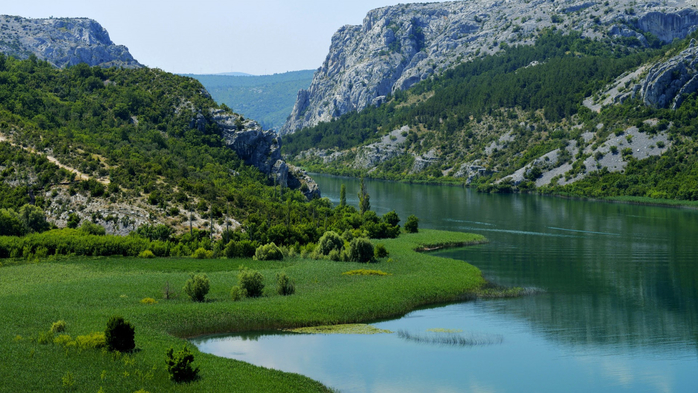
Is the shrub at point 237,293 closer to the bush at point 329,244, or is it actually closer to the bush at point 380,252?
the bush at point 329,244

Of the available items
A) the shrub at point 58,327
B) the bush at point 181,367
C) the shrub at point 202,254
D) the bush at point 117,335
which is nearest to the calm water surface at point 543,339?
the bush at point 117,335

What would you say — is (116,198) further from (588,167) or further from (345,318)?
(588,167)

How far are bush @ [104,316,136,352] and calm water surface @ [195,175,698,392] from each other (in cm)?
716

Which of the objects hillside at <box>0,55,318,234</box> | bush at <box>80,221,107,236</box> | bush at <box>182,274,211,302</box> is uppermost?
hillside at <box>0,55,318,234</box>

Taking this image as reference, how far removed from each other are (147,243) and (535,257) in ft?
164

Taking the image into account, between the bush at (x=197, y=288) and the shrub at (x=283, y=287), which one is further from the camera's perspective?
the shrub at (x=283, y=287)

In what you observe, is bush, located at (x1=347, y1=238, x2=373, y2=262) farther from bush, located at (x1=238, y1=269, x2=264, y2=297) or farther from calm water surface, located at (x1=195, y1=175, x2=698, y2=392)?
bush, located at (x1=238, y1=269, x2=264, y2=297)

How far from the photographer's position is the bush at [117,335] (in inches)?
1339

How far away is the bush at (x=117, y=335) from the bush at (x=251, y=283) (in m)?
16.4

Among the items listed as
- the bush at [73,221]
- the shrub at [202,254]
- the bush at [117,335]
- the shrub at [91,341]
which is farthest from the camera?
the bush at [73,221]

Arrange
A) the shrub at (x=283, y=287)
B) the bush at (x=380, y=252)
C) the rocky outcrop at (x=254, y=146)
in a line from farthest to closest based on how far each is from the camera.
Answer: the rocky outcrop at (x=254, y=146), the bush at (x=380, y=252), the shrub at (x=283, y=287)

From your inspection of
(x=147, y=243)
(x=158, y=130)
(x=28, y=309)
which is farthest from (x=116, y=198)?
(x=158, y=130)

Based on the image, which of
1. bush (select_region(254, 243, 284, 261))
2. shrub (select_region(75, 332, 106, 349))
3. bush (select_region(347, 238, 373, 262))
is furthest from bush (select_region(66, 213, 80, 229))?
shrub (select_region(75, 332, 106, 349))

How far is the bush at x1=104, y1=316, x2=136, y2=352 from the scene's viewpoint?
34.0m
